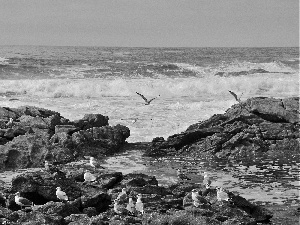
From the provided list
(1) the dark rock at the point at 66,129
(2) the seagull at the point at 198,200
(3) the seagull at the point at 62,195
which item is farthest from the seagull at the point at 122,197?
(1) the dark rock at the point at 66,129

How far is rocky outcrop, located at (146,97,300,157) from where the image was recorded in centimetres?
1770

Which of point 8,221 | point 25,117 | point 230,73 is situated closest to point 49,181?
point 8,221

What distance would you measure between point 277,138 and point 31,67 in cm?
3537

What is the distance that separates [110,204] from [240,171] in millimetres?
5824

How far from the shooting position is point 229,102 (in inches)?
1150

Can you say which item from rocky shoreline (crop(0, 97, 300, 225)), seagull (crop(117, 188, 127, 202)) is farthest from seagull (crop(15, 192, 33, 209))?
seagull (crop(117, 188, 127, 202))

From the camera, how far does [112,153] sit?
17812mm

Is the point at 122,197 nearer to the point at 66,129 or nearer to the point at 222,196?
the point at 222,196

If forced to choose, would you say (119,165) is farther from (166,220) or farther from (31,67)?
(31,67)

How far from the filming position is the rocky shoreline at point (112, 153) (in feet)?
31.2

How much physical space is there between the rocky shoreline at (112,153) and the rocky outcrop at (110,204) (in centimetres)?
2

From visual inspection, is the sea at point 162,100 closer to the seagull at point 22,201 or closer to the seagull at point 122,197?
the seagull at point 122,197

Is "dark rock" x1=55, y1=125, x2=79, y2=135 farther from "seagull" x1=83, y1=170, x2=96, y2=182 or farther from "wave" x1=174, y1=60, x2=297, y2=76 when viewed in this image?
"wave" x1=174, y1=60, x2=297, y2=76

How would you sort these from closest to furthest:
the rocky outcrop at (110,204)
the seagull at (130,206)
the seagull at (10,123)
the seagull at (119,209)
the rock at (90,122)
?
the rocky outcrop at (110,204)
the seagull at (119,209)
the seagull at (130,206)
the seagull at (10,123)
the rock at (90,122)
